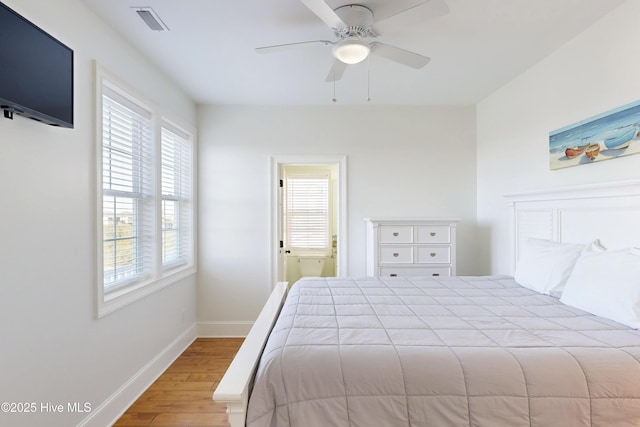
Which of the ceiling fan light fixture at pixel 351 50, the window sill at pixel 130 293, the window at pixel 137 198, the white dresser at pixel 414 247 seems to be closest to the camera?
the ceiling fan light fixture at pixel 351 50

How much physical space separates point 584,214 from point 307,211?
123 inches

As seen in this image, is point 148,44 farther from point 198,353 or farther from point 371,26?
point 198,353

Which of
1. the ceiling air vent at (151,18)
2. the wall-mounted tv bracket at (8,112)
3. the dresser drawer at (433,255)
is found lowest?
the dresser drawer at (433,255)

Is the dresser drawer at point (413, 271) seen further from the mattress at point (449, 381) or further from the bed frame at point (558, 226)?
the mattress at point (449, 381)

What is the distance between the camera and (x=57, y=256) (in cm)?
163

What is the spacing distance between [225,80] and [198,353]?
2707 mm

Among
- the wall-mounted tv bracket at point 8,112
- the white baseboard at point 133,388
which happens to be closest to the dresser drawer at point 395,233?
the white baseboard at point 133,388

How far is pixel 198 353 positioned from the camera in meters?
3.05

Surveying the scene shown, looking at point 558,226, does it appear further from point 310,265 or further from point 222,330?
point 222,330

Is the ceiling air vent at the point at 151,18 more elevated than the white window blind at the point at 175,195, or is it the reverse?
the ceiling air vent at the point at 151,18

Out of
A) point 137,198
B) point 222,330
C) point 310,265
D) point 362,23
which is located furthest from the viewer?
point 310,265

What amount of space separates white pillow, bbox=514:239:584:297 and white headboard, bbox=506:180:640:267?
0.41ft

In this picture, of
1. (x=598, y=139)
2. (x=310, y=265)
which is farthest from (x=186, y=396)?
(x=598, y=139)

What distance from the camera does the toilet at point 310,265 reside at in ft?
15.4
